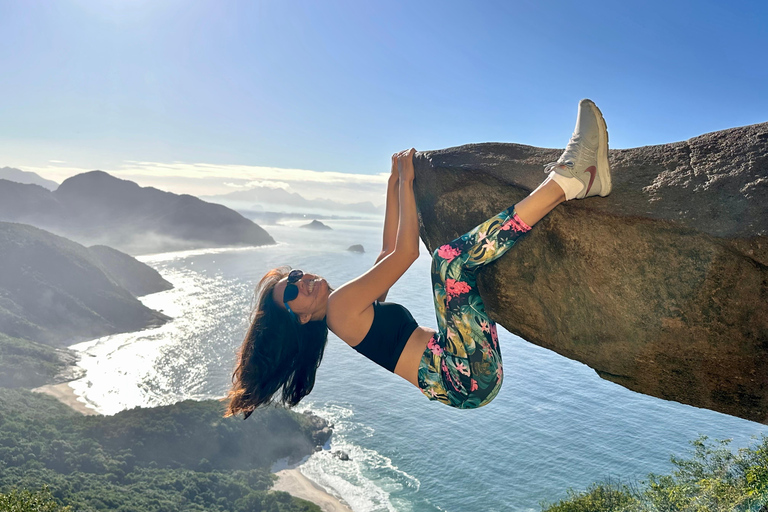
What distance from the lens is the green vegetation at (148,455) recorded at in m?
26.2

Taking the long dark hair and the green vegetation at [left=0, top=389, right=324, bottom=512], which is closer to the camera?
the long dark hair

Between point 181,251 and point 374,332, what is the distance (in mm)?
145231

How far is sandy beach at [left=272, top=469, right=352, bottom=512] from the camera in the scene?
30094mm

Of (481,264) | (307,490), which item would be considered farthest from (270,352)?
(307,490)

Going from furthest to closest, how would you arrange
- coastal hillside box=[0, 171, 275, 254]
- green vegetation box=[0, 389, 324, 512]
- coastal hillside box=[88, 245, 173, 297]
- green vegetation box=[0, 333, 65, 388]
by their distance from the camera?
coastal hillside box=[0, 171, 275, 254] < coastal hillside box=[88, 245, 173, 297] < green vegetation box=[0, 333, 65, 388] < green vegetation box=[0, 389, 324, 512]

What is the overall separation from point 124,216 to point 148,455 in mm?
153796

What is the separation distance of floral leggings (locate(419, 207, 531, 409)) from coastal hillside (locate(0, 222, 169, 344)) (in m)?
60.3

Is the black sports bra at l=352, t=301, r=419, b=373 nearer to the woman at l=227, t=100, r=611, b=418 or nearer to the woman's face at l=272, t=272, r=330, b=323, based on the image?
the woman at l=227, t=100, r=611, b=418

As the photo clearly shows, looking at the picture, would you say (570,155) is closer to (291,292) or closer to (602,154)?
(602,154)

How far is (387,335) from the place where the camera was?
407 centimetres

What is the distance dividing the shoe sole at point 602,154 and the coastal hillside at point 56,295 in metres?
61.4

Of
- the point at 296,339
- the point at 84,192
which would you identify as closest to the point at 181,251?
the point at 84,192

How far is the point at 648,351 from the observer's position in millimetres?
4219

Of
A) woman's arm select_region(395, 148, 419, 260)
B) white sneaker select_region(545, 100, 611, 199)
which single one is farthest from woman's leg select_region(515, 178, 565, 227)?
woman's arm select_region(395, 148, 419, 260)
